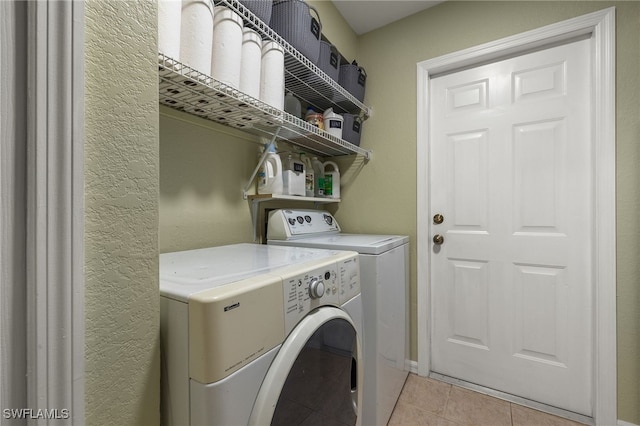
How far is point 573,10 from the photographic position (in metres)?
1.49

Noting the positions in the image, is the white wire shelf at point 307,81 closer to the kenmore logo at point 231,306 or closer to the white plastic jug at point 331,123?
the white plastic jug at point 331,123

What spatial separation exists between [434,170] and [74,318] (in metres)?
1.93

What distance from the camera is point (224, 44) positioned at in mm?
979

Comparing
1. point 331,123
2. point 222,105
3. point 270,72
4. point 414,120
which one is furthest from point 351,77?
point 222,105

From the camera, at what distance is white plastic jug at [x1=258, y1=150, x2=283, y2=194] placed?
4.95 feet

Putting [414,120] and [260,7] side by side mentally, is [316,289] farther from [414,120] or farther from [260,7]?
[414,120]

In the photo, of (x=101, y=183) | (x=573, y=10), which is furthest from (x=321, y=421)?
(x=573, y=10)

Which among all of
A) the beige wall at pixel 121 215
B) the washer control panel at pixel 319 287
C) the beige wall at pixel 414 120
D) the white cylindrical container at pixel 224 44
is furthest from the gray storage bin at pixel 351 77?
the beige wall at pixel 121 215

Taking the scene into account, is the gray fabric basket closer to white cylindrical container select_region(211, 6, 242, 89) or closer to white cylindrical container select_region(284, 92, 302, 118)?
white cylindrical container select_region(211, 6, 242, 89)

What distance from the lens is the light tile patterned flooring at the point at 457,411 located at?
1458 mm

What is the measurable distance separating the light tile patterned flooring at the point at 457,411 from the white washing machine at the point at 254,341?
80 cm

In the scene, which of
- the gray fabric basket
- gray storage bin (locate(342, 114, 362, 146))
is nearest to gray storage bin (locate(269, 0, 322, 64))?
the gray fabric basket

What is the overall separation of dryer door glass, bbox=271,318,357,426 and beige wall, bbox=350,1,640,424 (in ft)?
3.48

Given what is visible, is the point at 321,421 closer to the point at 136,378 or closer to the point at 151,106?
the point at 136,378
